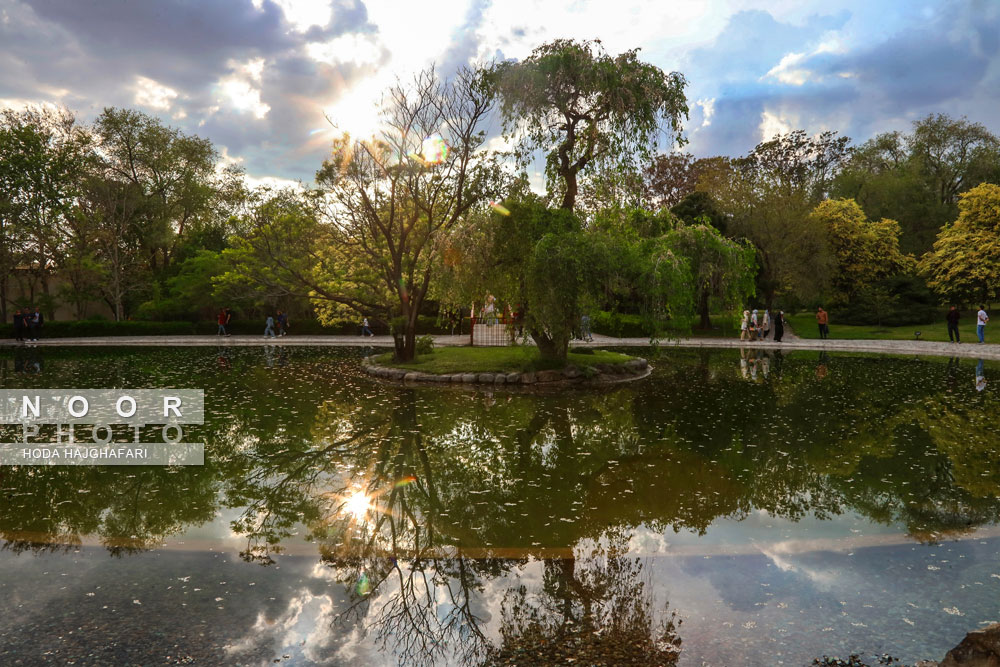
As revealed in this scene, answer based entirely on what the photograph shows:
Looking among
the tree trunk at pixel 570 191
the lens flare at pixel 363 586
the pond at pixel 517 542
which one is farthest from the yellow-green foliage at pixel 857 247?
the lens flare at pixel 363 586

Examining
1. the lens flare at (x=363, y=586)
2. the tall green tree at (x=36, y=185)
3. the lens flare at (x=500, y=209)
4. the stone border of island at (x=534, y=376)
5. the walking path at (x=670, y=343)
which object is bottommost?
the lens flare at (x=363, y=586)

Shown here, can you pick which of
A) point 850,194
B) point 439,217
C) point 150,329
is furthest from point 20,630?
point 850,194

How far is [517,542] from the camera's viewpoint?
260 inches

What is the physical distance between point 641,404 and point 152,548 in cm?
1145

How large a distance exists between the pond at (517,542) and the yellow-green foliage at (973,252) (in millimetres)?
31410

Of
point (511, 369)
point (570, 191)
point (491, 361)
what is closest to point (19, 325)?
point (491, 361)

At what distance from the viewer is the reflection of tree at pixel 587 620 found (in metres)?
4.44

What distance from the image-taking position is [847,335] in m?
38.4

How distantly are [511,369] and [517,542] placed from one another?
12669 mm

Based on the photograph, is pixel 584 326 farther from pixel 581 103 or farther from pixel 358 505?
pixel 358 505

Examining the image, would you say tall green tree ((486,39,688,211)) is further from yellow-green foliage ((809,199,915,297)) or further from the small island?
yellow-green foliage ((809,199,915,297))

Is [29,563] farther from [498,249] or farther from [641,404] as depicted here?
[498,249]

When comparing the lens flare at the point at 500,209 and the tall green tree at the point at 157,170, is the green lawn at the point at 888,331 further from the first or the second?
the tall green tree at the point at 157,170

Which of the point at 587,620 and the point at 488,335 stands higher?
the point at 488,335
